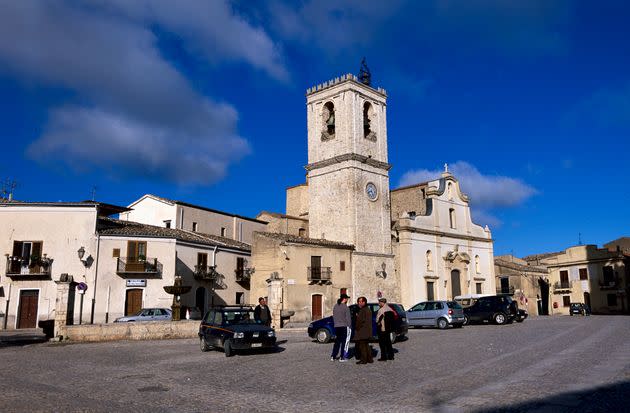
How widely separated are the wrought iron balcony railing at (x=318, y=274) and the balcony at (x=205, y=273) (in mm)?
7157

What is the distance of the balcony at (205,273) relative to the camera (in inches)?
1447

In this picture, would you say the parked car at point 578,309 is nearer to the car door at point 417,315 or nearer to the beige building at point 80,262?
the car door at point 417,315

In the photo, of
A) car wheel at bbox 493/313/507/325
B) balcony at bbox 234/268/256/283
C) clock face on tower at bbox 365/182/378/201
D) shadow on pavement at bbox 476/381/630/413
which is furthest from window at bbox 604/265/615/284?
shadow on pavement at bbox 476/381/630/413

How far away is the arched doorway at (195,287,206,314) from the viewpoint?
3719 cm

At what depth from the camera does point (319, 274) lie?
3603 cm

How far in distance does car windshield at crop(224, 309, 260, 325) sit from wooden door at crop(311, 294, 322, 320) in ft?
60.9

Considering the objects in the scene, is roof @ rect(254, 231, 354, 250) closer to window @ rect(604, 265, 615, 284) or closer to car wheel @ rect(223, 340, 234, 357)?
car wheel @ rect(223, 340, 234, 357)

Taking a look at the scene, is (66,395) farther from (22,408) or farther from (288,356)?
(288,356)

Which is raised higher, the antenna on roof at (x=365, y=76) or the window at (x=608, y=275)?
the antenna on roof at (x=365, y=76)

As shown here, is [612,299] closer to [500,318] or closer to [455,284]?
[455,284]

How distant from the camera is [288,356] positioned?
607 inches

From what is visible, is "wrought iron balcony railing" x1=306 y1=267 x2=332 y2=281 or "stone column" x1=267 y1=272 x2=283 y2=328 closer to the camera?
"stone column" x1=267 y1=272 x2=283 y2=328

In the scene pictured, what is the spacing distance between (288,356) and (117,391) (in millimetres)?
6339

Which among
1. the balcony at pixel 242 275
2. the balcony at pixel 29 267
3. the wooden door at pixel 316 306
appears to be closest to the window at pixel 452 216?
the wooden door at pixel 316 306
